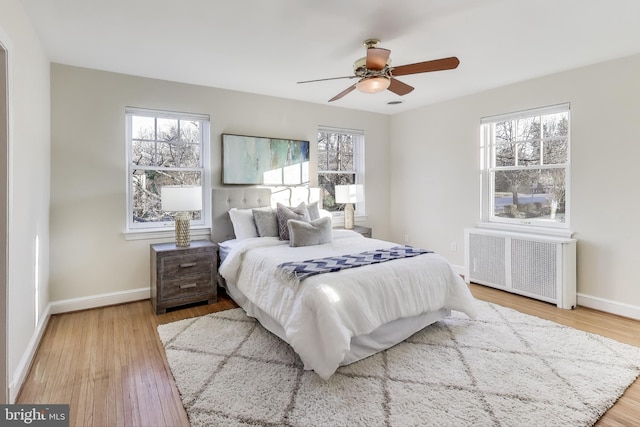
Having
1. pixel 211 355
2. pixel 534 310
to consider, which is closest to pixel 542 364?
pixel 534 310

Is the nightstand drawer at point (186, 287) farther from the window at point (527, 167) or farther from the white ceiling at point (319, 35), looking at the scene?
the window at point (527, 167)

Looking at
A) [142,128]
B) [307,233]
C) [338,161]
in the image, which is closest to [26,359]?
[307,233]

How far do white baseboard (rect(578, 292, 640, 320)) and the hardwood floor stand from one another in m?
0.08

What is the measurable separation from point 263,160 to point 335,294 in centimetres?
259

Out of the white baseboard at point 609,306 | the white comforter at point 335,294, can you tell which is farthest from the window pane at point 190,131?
the white baseboard at point 609,306

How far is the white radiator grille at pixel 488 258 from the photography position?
4055 millimetres

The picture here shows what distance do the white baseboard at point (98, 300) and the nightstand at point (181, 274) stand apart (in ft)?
0.88

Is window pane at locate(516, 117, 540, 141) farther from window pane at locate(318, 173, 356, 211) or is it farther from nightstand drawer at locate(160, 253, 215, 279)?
nightstand drawer at locate(160, 253, 215, 279)

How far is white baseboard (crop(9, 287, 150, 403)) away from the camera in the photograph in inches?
85.8

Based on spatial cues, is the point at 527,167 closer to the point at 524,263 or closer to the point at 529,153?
the point at 529,153

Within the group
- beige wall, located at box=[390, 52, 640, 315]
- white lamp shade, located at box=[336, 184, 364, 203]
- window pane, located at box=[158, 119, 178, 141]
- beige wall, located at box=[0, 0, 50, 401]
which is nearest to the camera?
beige wall, located at box=[0, 0, 50, 401]

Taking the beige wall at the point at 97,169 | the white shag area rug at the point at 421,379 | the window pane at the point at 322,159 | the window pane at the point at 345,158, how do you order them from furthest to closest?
the window pane at the point at 345,158 → the window pane at the point at 322,159 → the beige wall at the point at 97,169 → the white shag area rug at the point at 421,379

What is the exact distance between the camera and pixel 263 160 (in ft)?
14.3

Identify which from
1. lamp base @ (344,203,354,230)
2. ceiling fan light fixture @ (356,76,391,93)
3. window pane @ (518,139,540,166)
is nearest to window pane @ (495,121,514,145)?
window pane @ (518,139,540,166)
